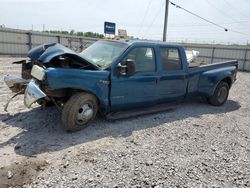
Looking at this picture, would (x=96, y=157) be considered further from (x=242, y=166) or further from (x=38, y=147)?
(x=242, y=166)

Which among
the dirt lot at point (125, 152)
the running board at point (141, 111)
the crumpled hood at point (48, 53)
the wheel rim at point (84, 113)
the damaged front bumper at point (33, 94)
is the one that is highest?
the crumpled hood at point (48, 53)

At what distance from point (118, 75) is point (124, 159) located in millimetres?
1798

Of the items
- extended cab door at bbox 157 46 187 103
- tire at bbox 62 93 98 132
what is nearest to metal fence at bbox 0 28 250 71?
extended cab door at bbox 157 46 187 103

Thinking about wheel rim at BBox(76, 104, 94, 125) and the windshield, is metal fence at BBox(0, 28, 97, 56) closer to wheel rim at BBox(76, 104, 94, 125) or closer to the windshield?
the windshield

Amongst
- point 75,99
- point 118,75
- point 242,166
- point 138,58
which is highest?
point 138,58

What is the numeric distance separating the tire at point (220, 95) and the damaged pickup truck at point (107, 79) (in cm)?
83

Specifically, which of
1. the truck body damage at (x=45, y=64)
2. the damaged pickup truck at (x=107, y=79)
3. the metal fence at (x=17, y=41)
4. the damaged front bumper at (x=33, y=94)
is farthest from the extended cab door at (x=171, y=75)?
the metal fence at (x=17, y=41)

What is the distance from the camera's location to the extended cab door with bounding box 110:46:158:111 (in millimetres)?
4949

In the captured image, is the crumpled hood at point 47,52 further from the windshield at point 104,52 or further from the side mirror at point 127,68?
the side mirror at point 127,68

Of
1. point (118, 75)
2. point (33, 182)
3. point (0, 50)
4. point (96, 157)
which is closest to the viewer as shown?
point (33, 182)

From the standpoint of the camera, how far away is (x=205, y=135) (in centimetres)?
494

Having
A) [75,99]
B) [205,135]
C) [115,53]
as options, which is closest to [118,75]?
[115,53]

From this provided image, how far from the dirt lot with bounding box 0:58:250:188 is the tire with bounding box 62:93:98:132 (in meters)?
0.16

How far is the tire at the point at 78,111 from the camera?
4.39 meters
